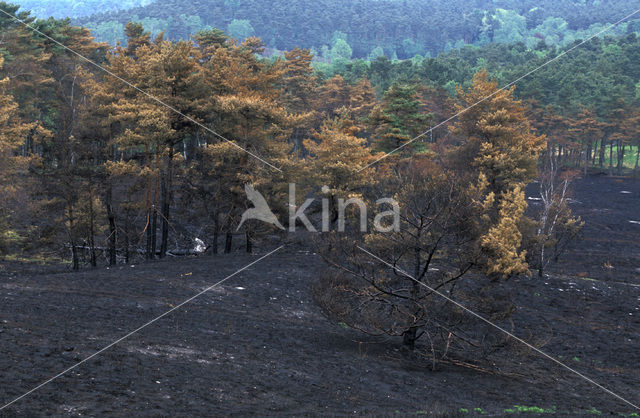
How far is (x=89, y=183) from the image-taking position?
91.5 feet

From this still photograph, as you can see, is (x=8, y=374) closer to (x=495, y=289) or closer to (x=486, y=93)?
(x=495, y=289)

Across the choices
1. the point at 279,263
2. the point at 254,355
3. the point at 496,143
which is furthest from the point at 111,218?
the point at 496,143

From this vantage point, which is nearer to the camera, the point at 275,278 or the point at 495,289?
the point at 275,278

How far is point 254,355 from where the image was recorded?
14.8 m

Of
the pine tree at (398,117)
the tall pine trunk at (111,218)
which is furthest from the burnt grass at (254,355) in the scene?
the pine tree at (398,117)

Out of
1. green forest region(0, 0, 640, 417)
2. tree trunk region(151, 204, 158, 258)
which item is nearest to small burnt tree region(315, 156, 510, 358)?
green forest region(0, 0, 640, 417)

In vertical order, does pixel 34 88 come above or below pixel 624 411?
above

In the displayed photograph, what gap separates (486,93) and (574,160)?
56.4m

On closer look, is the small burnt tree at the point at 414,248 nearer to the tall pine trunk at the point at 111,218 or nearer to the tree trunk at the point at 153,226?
the tree trunk at the point at 153,226

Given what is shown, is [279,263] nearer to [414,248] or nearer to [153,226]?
[153,226]

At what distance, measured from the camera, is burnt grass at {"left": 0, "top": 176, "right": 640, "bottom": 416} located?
36.4 ft

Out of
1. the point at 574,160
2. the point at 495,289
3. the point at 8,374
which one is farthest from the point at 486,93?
the point at 574,160

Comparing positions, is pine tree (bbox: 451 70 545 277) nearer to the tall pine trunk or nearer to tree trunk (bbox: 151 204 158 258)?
tree trunk (bbox: 151 204 158 258)

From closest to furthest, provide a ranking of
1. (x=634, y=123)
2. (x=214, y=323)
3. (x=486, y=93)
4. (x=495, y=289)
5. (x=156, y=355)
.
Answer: (x=156, y=355)
(x=214, y=323)
(x=495, y=289)
(x=486, y=93)
(x=634, y=123)
